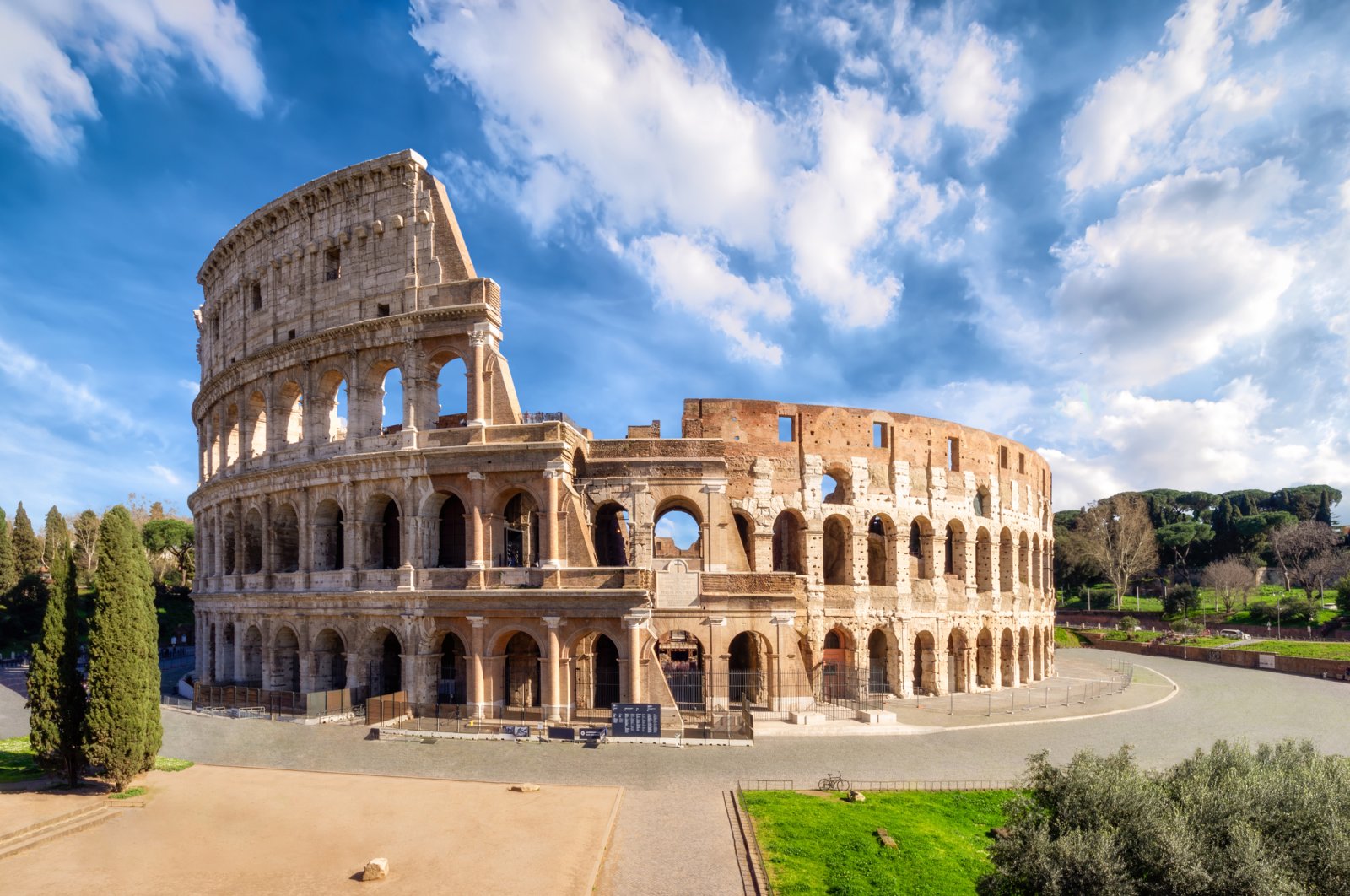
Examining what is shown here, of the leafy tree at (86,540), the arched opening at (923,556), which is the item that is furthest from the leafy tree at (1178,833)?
the leafy tree at (86,540)

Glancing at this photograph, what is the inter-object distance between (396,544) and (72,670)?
44.6 ft

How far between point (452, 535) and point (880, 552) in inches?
813

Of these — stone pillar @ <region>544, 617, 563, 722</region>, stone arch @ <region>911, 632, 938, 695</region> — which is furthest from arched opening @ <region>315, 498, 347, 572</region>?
stone arch @ <region>911, 632, 938, 695</region>

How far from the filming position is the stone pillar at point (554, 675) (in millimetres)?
26656

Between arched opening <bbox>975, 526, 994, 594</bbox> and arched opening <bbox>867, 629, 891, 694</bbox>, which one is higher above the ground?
arched opening <bbox>975, 526, 994, 594</bbox>

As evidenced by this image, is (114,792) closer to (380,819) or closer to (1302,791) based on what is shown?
(380,819)

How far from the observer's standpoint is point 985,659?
3859cm

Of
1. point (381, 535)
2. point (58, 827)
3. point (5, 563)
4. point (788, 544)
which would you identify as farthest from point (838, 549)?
point (5, 563)

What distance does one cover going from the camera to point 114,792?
18500 mm

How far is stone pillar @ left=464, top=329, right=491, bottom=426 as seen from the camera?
2881cm

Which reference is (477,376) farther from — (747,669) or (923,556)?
(923,556)

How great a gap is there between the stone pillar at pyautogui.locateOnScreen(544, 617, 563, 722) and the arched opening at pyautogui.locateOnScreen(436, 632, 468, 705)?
11.0 ft

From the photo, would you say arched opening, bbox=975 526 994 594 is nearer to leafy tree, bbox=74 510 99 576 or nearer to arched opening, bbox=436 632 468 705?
arched opening, bbox=436 632 468 705

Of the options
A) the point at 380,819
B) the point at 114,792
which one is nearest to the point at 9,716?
the point at 114,792
